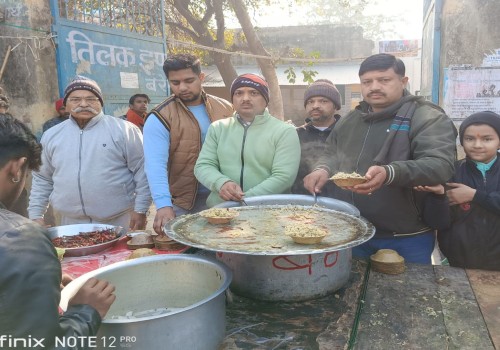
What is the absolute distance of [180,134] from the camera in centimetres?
322

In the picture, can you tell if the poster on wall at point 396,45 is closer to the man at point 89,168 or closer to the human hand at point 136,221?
the man at point 89,168

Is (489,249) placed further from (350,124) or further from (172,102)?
(172,102)

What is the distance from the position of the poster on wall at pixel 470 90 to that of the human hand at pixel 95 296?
12.9ft

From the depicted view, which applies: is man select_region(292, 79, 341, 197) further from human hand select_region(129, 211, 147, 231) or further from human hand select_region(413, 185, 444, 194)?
human hand select_region(129, 211, 147, 231)

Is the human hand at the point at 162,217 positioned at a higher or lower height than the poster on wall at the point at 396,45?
lower

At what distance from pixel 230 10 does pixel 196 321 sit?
10.8 metres

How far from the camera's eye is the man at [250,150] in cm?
284

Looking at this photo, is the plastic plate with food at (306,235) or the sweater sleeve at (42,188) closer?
the plastic plate with food at (306,235)

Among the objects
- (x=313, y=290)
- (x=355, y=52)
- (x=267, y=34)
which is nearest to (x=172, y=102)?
(x=313, y=290)

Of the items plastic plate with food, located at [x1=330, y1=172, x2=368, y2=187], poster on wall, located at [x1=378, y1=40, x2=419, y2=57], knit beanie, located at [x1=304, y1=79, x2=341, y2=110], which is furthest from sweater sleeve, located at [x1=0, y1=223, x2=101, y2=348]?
poster on wall, located at [x1=378, y1=40, x2=419, y2=57]

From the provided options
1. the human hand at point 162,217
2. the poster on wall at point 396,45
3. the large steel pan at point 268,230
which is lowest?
the human hand at point 162,217

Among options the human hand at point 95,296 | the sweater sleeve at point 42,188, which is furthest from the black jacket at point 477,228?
the sweater sleeve at point 42,188

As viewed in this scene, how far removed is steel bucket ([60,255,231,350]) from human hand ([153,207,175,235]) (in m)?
0.88

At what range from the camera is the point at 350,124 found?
2904 millimetres
